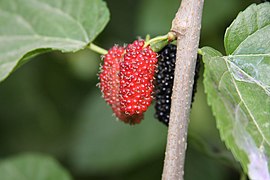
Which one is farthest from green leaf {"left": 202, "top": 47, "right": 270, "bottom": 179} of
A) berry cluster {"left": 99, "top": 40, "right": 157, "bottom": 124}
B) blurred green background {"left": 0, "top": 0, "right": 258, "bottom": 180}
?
blurred green background {"left": 0, "top": 0, "right": 258, "bottom": 180}

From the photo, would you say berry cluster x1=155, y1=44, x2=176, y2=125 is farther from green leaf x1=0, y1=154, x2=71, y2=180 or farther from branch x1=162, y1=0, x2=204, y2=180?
green leaf x1=0, y1=154, x2=71, y2=180

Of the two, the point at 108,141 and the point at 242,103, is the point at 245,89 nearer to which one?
the point at 242,103

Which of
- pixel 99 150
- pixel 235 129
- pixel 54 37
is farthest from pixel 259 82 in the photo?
pixel 99 150

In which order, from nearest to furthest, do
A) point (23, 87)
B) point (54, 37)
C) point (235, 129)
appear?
point (235, 129), point (54, 37), point (23, 87)

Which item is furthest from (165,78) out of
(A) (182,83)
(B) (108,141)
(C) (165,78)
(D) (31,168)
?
(B) (108,141)

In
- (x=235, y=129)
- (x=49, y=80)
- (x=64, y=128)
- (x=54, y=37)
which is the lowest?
(x=235, y=129)

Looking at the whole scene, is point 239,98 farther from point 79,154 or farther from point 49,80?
point 49,80

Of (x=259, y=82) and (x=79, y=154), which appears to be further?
(x=79, y=154)
